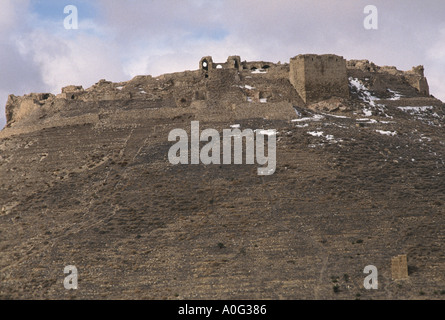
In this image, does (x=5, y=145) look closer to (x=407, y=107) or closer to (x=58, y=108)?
(x=58, y=108)

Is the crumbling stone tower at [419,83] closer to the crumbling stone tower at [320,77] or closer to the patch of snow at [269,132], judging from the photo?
the crumbling stone tower at [320,77]

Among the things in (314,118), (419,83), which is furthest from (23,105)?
(419,83)

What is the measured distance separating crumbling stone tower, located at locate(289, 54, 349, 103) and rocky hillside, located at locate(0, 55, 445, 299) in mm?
556

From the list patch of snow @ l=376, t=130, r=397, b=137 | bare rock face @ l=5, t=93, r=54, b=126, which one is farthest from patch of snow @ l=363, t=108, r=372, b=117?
bare rock face @ l=5, t=93, r=54, b=126

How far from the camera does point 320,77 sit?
42.4 meters

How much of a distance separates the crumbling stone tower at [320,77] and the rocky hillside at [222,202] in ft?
1.83

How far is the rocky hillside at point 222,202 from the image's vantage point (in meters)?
27.1

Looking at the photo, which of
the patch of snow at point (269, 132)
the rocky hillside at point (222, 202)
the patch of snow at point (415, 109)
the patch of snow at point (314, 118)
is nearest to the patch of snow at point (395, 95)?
the patch of snow at point (415, 109)

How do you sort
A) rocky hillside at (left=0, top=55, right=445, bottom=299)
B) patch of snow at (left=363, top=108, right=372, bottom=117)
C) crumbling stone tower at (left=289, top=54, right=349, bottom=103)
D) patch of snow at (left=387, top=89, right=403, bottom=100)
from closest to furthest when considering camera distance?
rocky hillside at (left=0, top=55, right=445, bottom=299) → patch of snow at (left=363, top=108, right=372, bottom=117) → crumbling stone tower at (left=289, top=54, right=349, bottom=103) → patch of snow at (left=387, top=89, right=403, bottom=100)

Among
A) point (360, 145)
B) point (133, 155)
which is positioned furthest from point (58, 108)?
point (360, 145)

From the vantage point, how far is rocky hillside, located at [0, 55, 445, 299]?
89.0ft

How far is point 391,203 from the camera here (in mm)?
30469

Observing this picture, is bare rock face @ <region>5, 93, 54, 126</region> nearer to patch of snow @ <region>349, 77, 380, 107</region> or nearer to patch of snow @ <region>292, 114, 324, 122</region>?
patch of snow @ <region>292, 114, 324, 122</region>

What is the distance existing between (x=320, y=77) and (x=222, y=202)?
1423 cm
